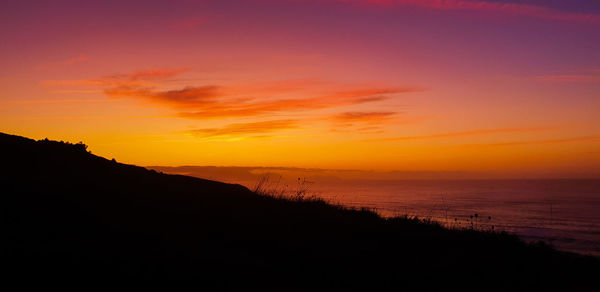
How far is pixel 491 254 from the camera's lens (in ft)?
28.0

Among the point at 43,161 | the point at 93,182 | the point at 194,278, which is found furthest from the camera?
the point at 43,161

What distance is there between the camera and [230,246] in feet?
24.2

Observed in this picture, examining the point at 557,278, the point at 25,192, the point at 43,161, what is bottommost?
the point at 557,278

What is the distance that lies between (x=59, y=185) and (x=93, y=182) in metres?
1.46

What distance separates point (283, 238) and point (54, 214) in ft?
14.3

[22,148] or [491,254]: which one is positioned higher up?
[22,148]

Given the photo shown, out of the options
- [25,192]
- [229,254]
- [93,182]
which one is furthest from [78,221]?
[93,182]

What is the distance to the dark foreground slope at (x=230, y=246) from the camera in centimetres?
551

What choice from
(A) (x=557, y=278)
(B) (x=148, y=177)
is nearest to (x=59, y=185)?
(B) (x=148, y=177)

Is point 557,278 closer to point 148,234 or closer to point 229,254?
point 229,254

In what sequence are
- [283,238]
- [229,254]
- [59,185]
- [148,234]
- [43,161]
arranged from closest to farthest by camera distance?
1. [229,254]
2. [148,234]
3. [283,238]
4. [59,185]
5. [43,161]

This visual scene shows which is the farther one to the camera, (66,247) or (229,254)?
(229,254)

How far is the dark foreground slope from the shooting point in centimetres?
551

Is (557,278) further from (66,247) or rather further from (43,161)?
(43,161)
